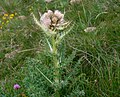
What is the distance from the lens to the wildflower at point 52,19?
2178 millimetres

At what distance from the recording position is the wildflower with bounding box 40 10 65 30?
2178 millimetres

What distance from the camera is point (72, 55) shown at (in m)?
2.48

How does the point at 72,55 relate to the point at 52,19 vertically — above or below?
below

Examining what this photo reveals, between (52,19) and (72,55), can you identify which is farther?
(72,55)

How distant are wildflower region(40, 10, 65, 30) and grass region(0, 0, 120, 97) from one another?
25cm

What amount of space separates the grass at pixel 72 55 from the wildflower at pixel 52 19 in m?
0.25

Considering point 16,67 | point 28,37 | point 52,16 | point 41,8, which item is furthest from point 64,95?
point 41,8

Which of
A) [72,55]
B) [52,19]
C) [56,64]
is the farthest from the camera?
[72,55]

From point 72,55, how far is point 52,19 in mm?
403

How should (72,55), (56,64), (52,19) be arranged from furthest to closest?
(72,55), (56,64), (52,19)

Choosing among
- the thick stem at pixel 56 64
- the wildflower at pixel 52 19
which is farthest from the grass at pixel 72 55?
the wildflower at pixel 52 19

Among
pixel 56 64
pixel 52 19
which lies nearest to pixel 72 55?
pixel 56 64

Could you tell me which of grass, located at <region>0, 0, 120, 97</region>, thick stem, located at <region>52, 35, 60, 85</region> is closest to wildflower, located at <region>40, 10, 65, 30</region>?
thick stem, located at <region>52, 35, 60, 85</region>

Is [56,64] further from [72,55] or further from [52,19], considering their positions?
[52,19]
